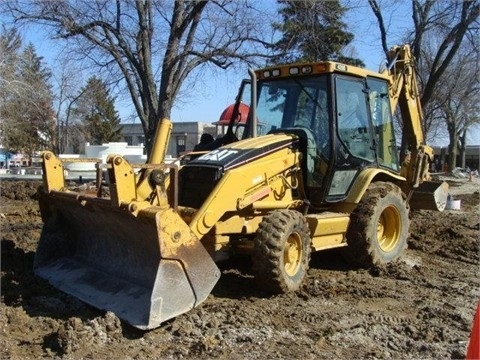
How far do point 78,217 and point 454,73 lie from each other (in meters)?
24.6

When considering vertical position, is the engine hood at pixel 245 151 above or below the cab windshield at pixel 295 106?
below

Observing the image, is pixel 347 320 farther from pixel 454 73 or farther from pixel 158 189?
pixel 454 73

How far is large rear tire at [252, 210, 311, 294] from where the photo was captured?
18.8 ft

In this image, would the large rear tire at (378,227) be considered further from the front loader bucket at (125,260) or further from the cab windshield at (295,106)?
the front loader bucket at (125,260)

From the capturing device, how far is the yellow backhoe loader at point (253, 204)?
5227 mm

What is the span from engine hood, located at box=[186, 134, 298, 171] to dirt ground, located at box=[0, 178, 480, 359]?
4.54 ft

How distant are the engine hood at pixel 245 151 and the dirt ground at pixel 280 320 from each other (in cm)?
139

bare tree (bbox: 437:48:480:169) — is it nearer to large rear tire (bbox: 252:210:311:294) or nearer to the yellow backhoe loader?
the yellow backhoe loader

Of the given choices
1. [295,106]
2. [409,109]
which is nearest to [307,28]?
[409,109]

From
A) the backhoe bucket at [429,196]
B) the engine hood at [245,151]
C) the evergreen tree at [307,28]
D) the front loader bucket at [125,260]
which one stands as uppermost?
the evergreen tree at [307,28]

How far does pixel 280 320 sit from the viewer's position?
5297 mm

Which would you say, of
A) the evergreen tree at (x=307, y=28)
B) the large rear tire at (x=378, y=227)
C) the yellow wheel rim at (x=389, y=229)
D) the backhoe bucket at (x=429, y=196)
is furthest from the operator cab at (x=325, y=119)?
the evergreen tree at (x=307, y=28)

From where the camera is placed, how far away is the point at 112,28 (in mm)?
15078

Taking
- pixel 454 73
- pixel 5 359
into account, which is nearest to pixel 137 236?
pixel 5 359
